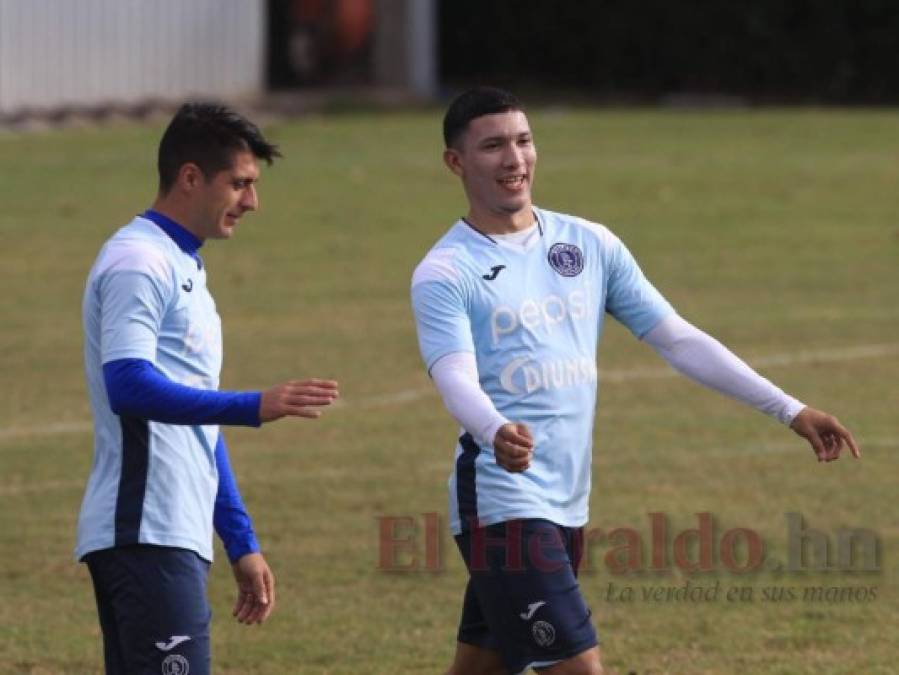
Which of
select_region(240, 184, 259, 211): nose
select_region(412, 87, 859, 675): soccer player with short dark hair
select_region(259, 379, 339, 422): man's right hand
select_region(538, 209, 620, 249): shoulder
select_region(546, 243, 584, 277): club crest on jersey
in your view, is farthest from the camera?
select_region(538, 209, 620, 249): shoulder

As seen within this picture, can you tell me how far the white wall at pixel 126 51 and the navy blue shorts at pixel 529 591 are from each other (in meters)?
22.2

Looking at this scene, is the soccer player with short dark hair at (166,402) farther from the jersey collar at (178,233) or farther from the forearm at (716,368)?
the forearm at (716,368)

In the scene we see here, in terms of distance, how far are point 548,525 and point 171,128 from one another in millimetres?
1532

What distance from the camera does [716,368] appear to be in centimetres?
648

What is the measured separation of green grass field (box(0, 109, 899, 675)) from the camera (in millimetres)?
8594

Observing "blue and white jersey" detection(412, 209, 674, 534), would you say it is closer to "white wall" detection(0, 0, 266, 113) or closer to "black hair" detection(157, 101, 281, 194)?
"black hair" detection(157, 101, 281, 194)

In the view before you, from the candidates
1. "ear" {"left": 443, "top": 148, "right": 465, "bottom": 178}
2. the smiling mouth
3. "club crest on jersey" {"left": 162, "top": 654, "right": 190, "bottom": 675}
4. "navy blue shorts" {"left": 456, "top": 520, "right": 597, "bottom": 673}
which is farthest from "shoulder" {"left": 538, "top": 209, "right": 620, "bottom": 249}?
"club crest on jersey" {"left": 162, "top": 654, "right": 190, "bottom": 675}

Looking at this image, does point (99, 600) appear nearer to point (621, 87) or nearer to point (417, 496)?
point (417, 496)

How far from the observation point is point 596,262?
6.44 meters

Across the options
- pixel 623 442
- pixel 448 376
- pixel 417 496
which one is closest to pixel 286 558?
pixel 417 496

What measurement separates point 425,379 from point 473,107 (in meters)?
7.43

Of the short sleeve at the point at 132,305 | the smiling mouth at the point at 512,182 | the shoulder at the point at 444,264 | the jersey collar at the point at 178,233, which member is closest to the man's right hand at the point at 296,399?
the short sleeve at the point at 132,305

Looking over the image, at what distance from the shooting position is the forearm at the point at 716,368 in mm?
6426

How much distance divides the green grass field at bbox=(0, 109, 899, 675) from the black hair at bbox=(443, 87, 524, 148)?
239 cm
